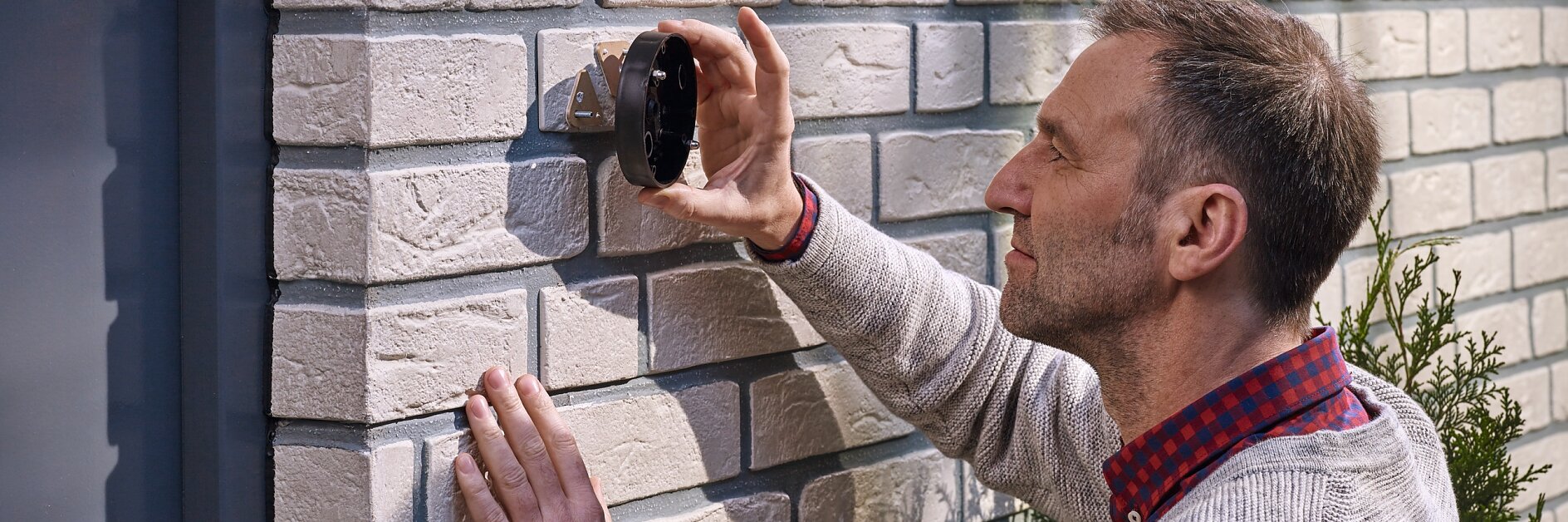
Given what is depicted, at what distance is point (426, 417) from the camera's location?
47.6 inches

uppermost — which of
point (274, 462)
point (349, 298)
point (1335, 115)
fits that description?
point (1335, 115)

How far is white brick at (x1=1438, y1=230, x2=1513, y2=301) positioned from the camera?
7.65 feet

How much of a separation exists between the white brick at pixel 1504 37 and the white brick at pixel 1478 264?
30cm

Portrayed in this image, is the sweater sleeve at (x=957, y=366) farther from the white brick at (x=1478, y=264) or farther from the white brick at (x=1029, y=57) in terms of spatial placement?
the white brick at (x=1478, y=264)

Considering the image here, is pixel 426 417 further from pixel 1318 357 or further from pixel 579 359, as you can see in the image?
pixel 1318 357

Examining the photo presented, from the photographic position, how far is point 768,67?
1345 millimetres

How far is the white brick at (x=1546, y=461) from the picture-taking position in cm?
254

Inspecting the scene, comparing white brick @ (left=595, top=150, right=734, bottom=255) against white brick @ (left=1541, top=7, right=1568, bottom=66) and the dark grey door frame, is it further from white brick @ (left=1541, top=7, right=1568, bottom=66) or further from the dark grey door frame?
white brick @ (left=1541, top=7, right=1568, bottom=66)

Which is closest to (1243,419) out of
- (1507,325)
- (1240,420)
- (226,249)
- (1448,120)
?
(1240,420)

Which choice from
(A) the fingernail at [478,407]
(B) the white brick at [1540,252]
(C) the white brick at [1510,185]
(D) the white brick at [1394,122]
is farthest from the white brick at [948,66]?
(B) the white brick at [1540,252]

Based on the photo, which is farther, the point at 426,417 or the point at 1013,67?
the point at 1013,67

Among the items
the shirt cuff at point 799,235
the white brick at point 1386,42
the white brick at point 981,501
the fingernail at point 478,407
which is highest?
the white brick at point 1386,42

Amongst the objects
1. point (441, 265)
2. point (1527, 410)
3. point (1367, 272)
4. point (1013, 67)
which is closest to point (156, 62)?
point (441, 265)

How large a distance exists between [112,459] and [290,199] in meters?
0.28
